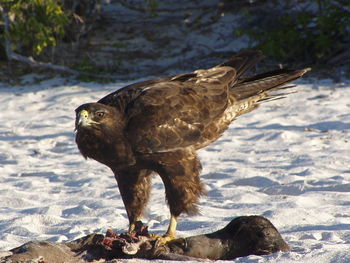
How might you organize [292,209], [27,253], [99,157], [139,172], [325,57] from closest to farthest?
[27,253] → [99,157] → [139,172] → [292,209] → [325,57]

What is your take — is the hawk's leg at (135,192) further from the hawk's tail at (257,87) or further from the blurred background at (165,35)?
the blurred background at (165,35)

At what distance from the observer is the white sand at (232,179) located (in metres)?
5.23

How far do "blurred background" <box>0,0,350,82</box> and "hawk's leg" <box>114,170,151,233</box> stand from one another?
6619mm

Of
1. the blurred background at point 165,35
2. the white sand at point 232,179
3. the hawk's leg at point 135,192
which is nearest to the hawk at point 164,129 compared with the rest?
the hawk's leg at point 135,192

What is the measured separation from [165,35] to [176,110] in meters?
9.30

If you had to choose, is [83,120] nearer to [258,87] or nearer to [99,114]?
[99,114]

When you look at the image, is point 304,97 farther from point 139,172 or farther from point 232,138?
point 139,172

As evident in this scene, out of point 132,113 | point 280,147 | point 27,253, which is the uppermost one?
point 132,113

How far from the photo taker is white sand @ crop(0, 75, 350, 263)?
5227 mm

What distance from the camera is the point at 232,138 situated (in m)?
8.45

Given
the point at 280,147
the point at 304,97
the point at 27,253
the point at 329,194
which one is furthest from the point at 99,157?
the point at 304,97

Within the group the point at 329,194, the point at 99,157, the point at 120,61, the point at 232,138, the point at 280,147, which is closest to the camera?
the point at 99,157

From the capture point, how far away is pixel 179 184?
4.90 metres

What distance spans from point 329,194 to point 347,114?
319cm
